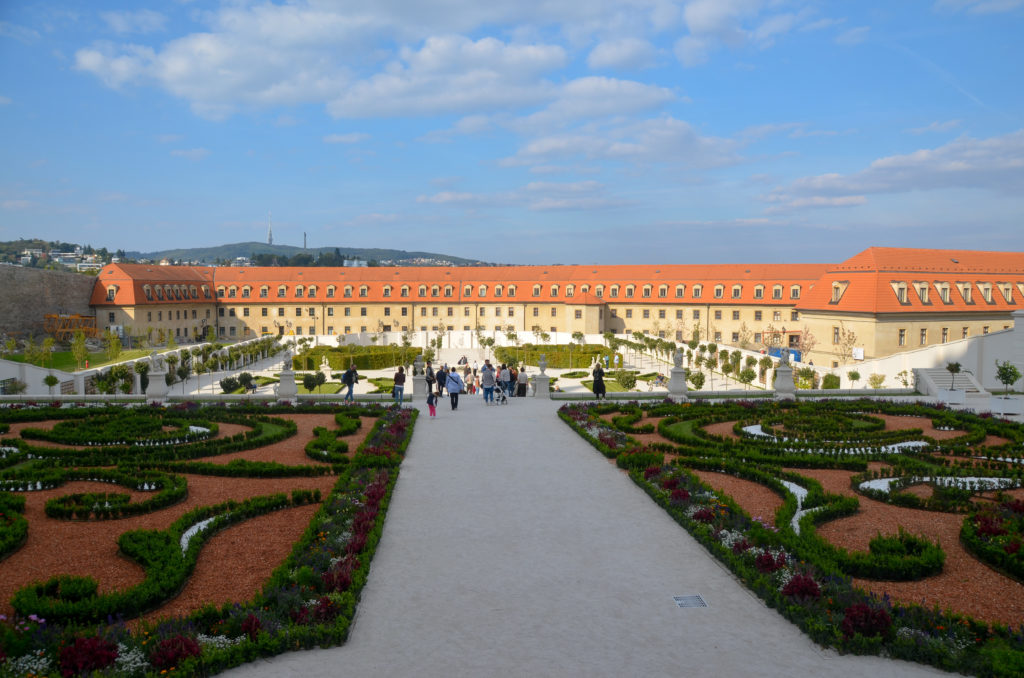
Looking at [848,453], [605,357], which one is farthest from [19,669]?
[605,357]

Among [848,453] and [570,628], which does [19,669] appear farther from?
[848,453]

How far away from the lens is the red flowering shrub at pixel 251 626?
7.39 m

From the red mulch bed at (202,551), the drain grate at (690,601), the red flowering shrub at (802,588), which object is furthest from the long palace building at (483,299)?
the drain grate at (690,601)

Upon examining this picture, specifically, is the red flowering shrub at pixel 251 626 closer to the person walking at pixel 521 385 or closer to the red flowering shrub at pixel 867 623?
the red flowering shrub at pixel 867 623

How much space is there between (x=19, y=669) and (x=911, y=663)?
933cm

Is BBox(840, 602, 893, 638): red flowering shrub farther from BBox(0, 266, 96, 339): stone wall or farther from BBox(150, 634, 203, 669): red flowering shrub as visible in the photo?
BBox(0, 266, 96, 339): stone wall

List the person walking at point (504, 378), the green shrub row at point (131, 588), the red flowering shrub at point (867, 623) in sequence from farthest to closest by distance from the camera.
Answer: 1. the person walking at point (504, 378)
2. the green shrub row at point (131, 588)
3. the red flowering shrub at point (867, 623)

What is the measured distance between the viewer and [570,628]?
25.5 ft

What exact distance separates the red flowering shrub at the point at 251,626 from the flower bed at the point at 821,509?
624 cm

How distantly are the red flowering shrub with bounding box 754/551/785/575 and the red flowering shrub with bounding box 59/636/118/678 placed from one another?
312 inches

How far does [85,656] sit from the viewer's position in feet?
22.0

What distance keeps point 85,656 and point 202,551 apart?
3.52 m

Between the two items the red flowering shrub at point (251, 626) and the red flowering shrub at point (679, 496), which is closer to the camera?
the red flowering shrub at point (251, 626)

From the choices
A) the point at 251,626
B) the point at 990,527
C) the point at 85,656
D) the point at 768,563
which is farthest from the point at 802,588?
the point at 85,656
